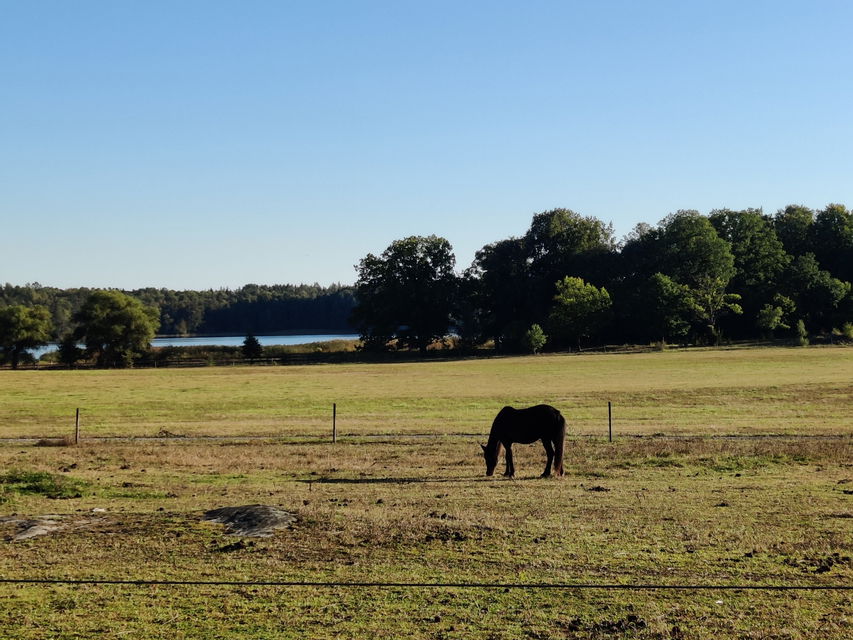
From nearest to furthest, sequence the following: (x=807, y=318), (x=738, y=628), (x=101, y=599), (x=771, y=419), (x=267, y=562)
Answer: (x=738, y=628)
(x=101, y=599)
(x=267, y=562)
(x=771, y=419)
(x=807, y=318)

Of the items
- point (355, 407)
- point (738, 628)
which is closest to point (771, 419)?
point (355, 407)

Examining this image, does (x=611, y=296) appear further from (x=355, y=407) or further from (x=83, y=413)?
(x=83, y=413)

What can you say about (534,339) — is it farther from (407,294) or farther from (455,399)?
(455,399)

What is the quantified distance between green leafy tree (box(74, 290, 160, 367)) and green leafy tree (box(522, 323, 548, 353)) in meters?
54.8

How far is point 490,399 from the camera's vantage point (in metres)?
52.4

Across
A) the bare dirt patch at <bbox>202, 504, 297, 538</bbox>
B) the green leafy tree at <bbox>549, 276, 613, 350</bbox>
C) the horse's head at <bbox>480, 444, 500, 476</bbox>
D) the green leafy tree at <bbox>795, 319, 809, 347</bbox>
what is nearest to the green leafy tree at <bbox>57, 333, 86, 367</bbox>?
the green leafy tree at <bbox>549, 276, 613, 350</bbox>

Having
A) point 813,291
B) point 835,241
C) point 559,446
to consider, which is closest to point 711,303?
point 813,291

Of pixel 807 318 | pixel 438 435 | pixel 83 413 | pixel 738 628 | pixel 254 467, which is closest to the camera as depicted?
pixel 738 628

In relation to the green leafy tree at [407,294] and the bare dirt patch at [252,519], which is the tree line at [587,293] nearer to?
the green leafy tree at [407,294]

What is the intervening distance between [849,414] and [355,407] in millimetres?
25970

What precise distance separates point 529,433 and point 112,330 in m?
107

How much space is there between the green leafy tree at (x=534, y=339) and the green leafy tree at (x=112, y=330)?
2158 inches

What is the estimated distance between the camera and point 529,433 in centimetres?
Answer: 2311

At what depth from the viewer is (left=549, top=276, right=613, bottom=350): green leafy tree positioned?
11956cm
